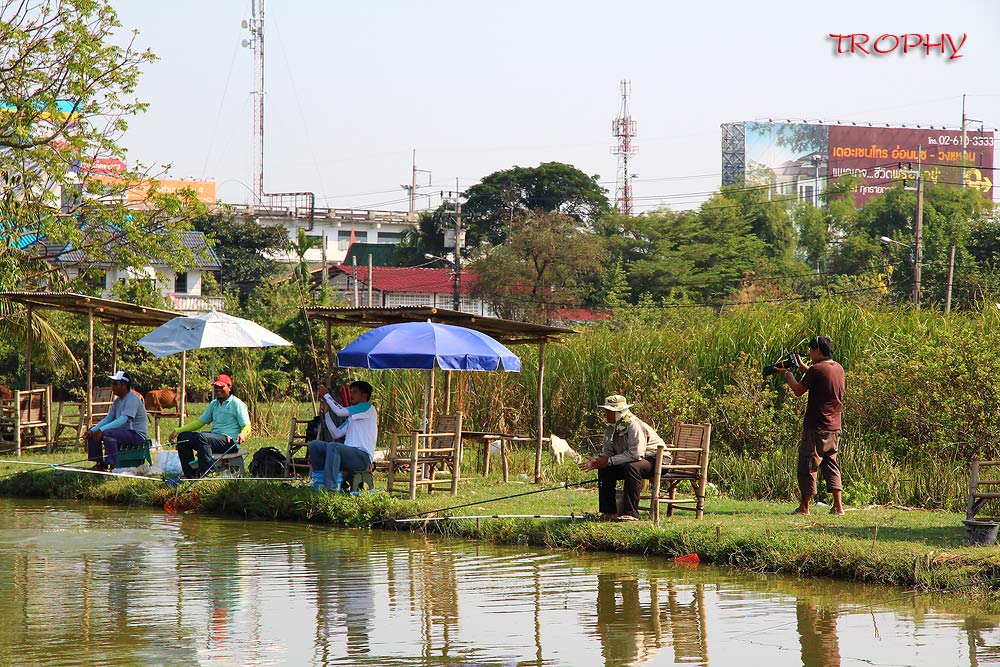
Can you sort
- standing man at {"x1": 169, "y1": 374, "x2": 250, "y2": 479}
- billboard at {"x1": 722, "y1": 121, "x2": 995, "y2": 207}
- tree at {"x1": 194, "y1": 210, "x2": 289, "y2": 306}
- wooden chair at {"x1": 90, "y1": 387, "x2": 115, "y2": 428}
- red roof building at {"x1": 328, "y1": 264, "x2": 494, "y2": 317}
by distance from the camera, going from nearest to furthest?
standing man at {"x1": 169, "y1": 374, "x2": 250, "y2": 479}, wooden chair at {"x1": 90, "y1": 387, "x2": 115, "y2": 428}, red roof building at {"x1": 328, "y1": 264, "x2": 494, "y2": 317}, tree at {"x1": 194, "y1": 210, "x2": 289, "y2": 306}, billboard at {"x1": 722, "y1": 121, "x2": 995, "y2": 207}

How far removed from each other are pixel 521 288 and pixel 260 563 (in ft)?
151

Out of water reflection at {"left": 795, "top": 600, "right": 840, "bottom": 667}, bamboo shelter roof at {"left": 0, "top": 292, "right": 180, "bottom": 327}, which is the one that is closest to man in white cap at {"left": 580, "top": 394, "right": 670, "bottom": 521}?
water reflection at {"left": 795, "top": 600, "right": 840, "bottom": 667}

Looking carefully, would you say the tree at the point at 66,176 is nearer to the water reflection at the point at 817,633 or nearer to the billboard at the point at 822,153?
the water reflection at the point at 817,633

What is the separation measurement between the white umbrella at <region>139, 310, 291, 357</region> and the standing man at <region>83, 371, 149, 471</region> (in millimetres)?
799

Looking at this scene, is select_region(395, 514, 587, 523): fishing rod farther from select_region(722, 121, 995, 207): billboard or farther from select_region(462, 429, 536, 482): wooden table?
select_region(722, 121, 995, 207): billboard

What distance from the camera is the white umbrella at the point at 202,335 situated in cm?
1659

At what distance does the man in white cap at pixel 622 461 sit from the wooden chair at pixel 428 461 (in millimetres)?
2415

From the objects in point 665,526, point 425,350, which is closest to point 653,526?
point 665,526

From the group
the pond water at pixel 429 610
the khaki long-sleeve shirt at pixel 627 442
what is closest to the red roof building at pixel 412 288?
the khaki long-sleeve shirt at pixel 627 442

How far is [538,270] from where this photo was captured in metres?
57.1

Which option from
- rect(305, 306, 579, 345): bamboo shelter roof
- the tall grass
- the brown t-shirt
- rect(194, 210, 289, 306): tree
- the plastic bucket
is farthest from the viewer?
rect(194, 210, 289, 306): tree

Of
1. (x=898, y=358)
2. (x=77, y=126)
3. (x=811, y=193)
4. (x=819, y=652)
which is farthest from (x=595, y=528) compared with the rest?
(x=811, y=193)

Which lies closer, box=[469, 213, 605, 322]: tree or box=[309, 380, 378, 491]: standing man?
box=[309, 380, 378, 491]: standing man

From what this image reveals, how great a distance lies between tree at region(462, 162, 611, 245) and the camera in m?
69.7
